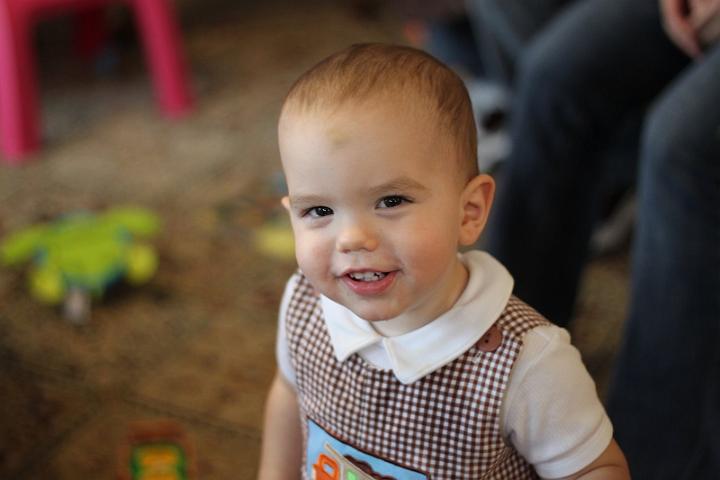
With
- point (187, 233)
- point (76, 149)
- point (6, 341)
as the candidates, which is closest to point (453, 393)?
point (6, 341)

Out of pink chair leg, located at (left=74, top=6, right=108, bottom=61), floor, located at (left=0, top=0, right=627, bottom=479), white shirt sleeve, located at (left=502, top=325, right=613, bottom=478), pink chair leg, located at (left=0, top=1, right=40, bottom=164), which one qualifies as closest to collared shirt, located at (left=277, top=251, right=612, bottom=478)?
white shirt sleeve, located at (left=502, top=325, right=613, bottom=478)

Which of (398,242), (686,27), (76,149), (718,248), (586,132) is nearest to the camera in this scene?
(398,242)

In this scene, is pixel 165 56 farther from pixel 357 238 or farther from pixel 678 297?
pixel 357 238

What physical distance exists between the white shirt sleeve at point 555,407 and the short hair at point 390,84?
150 mm

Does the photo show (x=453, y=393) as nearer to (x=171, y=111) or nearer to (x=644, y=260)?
(x=644, y=260)

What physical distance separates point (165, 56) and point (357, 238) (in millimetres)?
1591

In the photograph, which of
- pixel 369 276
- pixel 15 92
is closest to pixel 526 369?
pixel 369 276

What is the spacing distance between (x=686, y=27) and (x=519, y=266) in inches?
14.4

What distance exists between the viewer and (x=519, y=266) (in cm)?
120

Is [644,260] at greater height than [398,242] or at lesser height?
lesser

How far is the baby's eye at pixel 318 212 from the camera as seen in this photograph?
639 millimetres

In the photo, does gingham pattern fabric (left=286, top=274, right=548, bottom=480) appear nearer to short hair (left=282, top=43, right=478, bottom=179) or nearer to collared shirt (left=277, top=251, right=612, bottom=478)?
collared shirt (left=277, top=251, right=612, bottom=478)

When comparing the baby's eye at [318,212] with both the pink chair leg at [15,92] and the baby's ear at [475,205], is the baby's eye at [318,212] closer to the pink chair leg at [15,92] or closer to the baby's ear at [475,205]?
the baby's ear at [475,205]

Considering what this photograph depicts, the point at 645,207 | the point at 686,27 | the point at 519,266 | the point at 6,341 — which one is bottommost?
the point at 6,341
